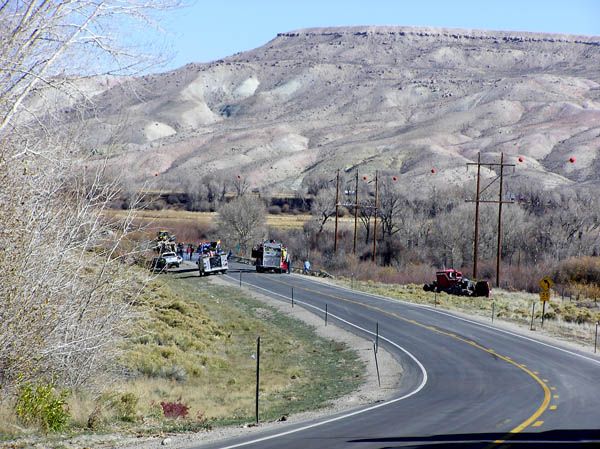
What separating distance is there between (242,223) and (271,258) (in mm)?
29847

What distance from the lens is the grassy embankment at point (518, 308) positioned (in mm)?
43562

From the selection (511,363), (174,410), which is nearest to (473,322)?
(511,363)

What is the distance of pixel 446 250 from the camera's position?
89250mm

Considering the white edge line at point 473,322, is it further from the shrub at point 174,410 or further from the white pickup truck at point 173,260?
the shrub at point 174,410

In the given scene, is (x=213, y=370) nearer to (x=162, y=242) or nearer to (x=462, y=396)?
(x=162, y=242)

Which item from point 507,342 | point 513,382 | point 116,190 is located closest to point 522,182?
point 507,342

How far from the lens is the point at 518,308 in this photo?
54969 mm

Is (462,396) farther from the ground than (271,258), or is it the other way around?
(271,258)

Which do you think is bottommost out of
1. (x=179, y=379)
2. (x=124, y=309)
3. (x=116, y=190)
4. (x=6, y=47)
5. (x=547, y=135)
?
(x=179, y=379)

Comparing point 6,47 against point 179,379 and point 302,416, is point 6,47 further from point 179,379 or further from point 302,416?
point 179,379

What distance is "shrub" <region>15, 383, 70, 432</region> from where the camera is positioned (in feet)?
49.9

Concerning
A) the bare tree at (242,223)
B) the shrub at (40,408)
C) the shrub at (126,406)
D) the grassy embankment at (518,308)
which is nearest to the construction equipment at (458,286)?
the grassy embankment at (518,308)

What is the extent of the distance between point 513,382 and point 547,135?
6055 inches

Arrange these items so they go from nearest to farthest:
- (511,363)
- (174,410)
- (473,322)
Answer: (174,410) < (511,363) < (473,322)
